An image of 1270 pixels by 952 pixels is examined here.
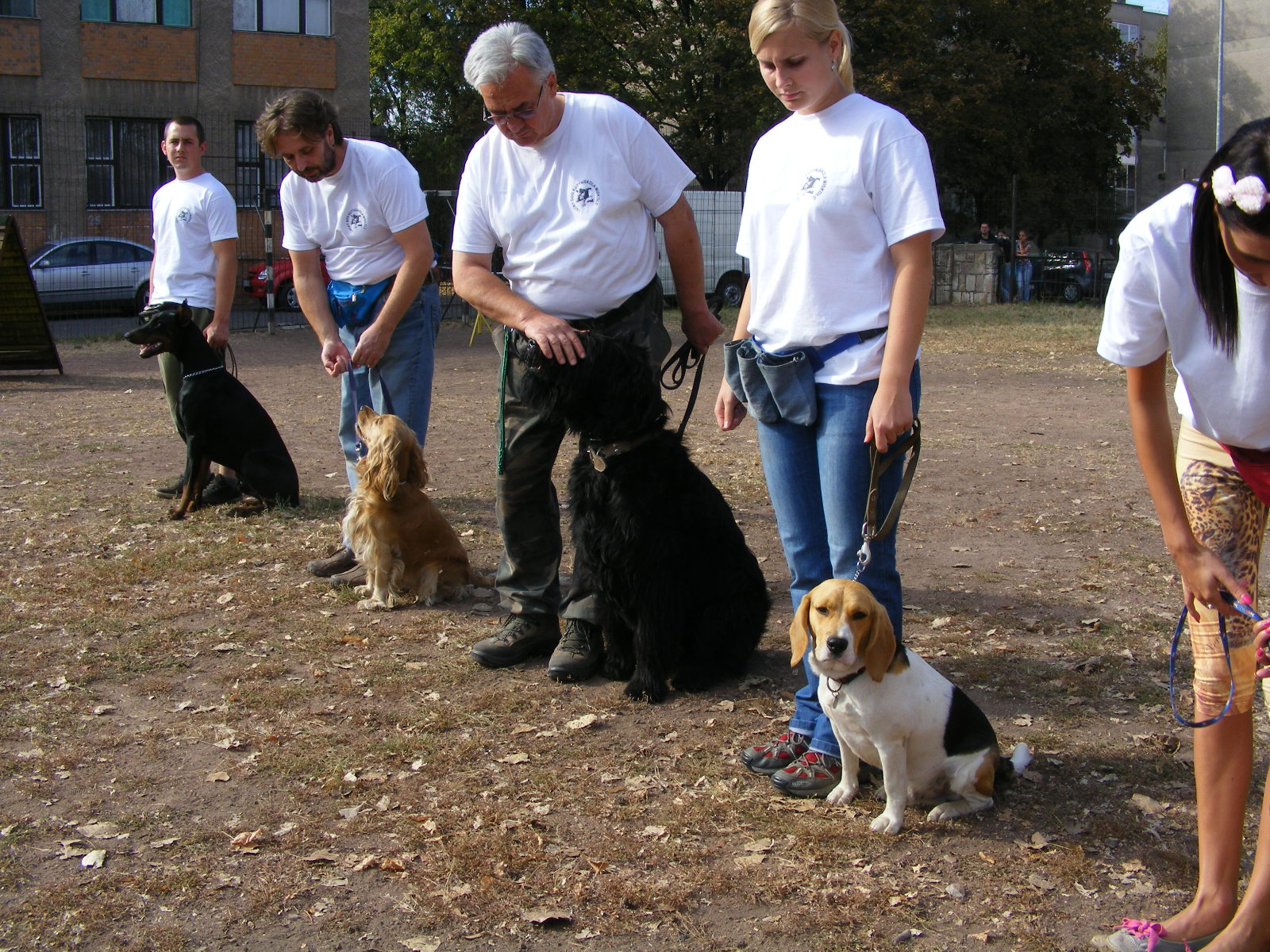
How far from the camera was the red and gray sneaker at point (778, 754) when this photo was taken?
3.36 m

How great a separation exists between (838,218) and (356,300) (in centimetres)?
298

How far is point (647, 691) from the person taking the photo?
3.97 m

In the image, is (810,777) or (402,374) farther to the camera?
(402,374)

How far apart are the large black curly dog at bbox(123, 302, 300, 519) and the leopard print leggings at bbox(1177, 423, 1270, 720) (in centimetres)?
532

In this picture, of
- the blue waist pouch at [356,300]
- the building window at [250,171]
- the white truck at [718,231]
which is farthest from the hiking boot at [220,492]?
the building window at [250,171]

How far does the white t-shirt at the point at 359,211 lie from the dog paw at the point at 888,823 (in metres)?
3.27

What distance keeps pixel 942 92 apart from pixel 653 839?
1234 inches

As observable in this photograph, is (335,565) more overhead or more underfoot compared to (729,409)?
more underfoot

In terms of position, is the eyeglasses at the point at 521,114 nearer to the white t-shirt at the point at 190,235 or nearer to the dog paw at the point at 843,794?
the dog paw at the point at 843,794

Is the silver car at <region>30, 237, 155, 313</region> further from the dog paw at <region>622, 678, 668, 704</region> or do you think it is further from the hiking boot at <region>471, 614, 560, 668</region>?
the dog paw at <region>622, 678, 668, 704</region>

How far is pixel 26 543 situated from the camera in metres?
5.97

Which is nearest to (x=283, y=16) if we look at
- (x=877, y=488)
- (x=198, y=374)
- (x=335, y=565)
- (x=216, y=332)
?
(x=216, y=332)

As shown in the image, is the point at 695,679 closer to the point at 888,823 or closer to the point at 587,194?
the point at 888,823

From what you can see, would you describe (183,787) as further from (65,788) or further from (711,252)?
(711,252)
